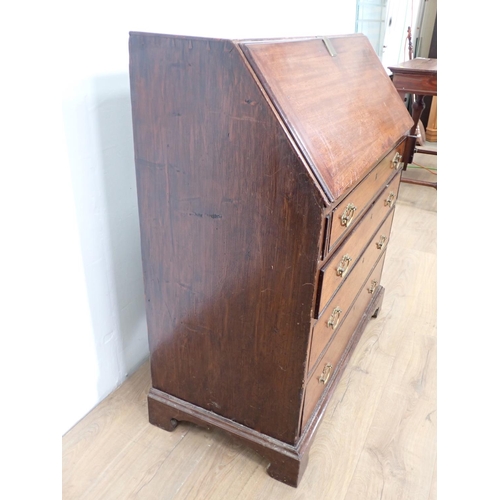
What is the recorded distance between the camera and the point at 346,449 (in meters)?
1.39

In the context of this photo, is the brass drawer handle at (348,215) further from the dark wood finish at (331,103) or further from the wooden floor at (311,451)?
the wooden floor at (311,451)

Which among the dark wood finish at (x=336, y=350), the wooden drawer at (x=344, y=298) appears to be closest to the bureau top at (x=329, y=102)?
the wooden drawer at (x=344, y=298)

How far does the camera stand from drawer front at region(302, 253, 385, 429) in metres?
1.27

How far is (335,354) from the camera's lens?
1443 mm

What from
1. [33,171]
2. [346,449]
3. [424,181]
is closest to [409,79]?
[424,181]

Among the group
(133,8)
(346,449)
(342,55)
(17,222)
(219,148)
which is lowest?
(346,449)

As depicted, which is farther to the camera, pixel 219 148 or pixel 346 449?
pixel 346 449

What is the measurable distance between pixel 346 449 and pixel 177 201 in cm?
90

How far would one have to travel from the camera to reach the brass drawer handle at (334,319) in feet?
4.00

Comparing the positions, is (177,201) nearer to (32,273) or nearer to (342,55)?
(32,273)

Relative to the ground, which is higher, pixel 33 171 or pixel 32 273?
pixel 33 171

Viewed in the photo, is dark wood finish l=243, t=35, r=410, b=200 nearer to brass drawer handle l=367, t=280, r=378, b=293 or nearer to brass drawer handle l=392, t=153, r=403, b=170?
brass drawer handle l=392, t=153, r=403, b=170

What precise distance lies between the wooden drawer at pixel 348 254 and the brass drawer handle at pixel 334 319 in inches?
3.4

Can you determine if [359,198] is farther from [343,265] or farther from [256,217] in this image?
[256,217]
